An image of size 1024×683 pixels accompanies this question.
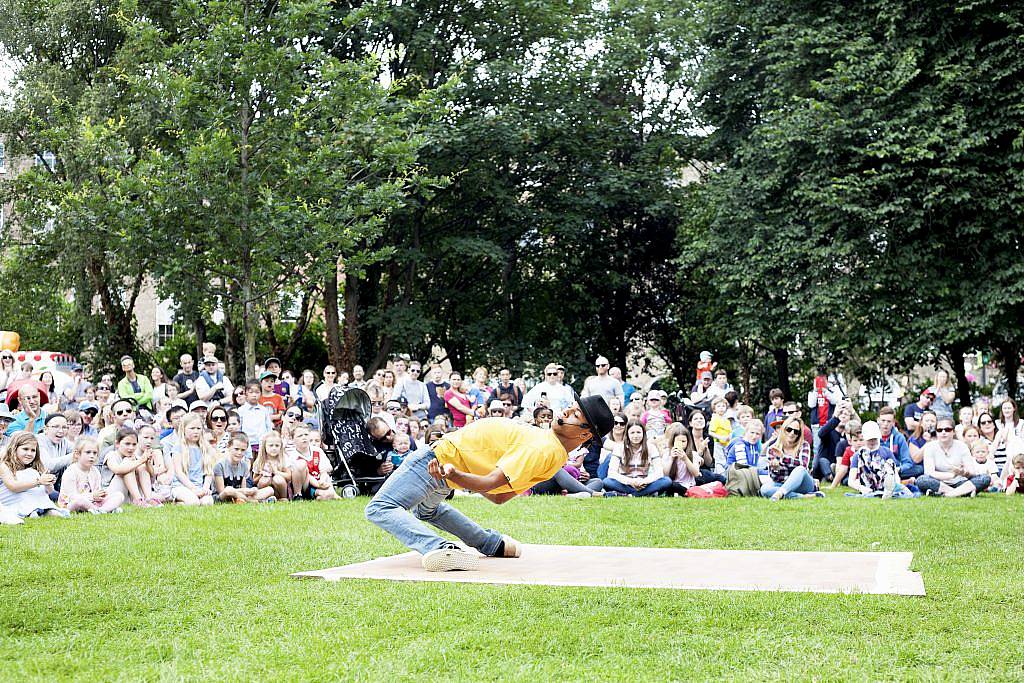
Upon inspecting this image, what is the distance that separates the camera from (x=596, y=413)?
782cm

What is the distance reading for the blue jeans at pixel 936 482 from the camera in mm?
15352

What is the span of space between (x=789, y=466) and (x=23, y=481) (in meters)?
9.74

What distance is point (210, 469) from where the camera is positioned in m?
14.5

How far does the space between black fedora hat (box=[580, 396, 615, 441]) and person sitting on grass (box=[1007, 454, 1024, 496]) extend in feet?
33.0

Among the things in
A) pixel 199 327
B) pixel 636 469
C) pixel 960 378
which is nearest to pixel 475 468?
pixel 636 469

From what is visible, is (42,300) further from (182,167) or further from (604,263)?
(604,263)

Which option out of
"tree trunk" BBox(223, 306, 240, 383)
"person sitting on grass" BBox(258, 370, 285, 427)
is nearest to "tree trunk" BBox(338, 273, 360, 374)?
"tree trunk" BBox(223, 306, 240, 383)

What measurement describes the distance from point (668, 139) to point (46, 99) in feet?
57.7

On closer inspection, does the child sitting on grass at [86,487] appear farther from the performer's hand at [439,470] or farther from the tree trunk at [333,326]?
the tree trunk at [333,326]

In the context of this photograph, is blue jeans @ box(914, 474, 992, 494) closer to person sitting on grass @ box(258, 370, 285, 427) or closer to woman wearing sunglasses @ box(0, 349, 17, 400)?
person sitting on grass @ box(258, 370, 285, 427)

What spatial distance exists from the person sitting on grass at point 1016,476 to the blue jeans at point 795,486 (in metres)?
2.89

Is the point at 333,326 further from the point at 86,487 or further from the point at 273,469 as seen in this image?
the point at 86,487

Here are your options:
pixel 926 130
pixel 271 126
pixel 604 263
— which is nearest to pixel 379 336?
pixel 604 263

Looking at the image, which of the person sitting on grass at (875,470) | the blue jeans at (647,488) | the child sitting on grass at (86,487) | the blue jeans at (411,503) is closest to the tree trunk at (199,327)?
the child sitting on grass at (86,487)
